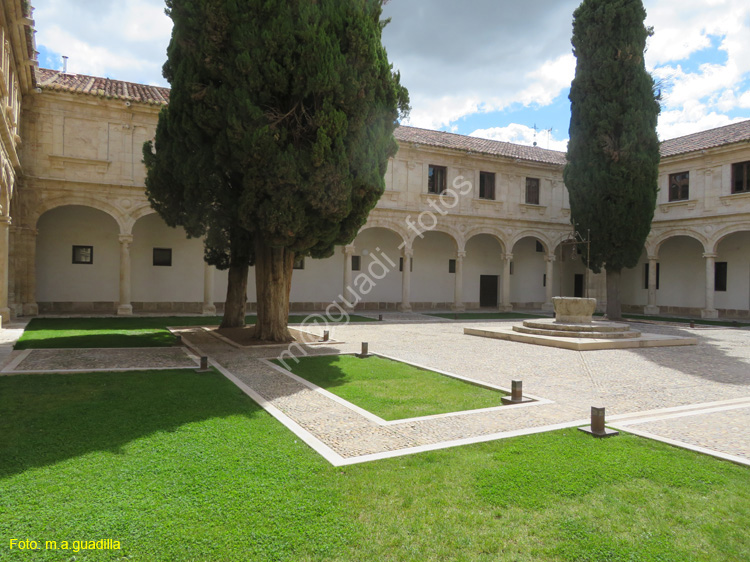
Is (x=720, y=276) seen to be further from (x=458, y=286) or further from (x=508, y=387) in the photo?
(x=508, y=387)

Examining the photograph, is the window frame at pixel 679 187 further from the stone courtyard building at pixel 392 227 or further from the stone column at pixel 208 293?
the stone column at pixel 208 293

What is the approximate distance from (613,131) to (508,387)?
15.7 m

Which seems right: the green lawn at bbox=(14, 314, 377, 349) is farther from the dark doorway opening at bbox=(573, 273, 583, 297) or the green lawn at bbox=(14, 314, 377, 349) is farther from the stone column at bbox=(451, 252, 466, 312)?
the dark doorway opening at bbox=(573, 273, 583, 297)

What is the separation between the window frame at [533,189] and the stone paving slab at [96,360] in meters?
20.2

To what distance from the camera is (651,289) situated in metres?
24.0

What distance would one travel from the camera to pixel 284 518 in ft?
9.96

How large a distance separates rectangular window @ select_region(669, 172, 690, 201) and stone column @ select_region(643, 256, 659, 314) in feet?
9.94

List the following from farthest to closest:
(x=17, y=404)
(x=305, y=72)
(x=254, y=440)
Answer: (x=305, y=72) → (x=17, y=404) → (x=254, y=440)

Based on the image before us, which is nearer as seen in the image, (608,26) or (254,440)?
(254,440)

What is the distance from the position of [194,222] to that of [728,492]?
11.2 m

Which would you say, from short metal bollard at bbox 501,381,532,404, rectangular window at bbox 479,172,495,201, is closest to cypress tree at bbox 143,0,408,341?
short metal bollard at bbox 501,381,532,404

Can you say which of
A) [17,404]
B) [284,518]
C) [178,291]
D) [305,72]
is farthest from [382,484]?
[178,291]

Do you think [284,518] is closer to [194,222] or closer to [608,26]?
[194,222]

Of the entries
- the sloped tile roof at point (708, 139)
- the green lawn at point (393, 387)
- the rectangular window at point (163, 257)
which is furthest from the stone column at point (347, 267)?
the sloped tile roof at point (708, 139)
